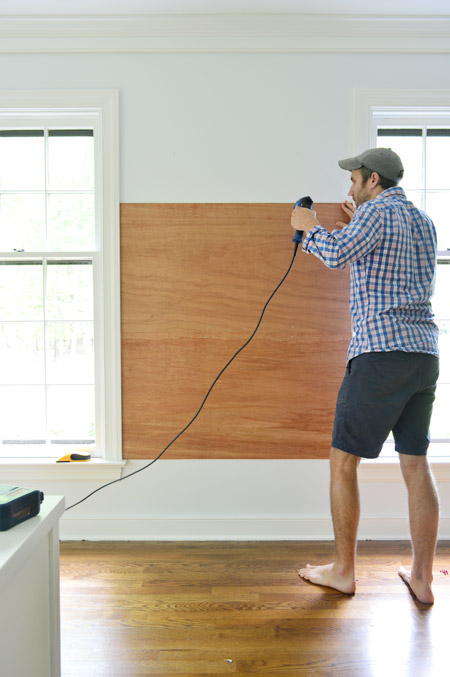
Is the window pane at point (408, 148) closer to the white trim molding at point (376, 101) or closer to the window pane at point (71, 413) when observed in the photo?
the white trim molding at point (376, 101)

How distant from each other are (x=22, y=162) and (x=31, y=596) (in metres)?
2.32

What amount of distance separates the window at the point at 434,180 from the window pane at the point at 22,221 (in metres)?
1.88

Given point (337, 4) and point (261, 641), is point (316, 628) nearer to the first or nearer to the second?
point (261, 641)

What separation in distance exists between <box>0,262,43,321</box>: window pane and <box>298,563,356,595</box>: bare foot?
1888mm

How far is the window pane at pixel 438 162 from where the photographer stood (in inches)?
104

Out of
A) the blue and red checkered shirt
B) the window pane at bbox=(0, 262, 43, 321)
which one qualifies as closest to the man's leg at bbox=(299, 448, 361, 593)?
the blue and red checkered shirt

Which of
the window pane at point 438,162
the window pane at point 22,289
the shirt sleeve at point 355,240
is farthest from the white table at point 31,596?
the window pane at point 438,162

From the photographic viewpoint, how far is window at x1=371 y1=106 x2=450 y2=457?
2.61 metres

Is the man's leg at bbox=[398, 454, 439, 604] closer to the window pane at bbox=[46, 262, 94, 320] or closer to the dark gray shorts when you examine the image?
the dark gray shorts

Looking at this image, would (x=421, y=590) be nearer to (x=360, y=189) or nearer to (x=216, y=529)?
(x=216, y=529)

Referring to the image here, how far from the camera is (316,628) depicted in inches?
69.8

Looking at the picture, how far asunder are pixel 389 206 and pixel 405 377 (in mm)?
673

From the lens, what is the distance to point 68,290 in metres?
2.65

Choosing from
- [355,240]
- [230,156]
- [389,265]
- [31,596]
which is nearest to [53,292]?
[230,156]
